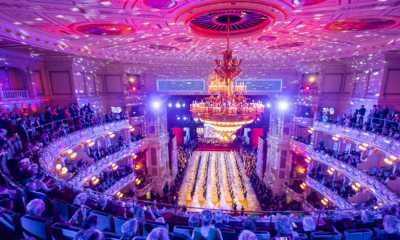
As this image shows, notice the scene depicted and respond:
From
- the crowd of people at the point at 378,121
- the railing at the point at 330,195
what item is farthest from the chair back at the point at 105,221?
the railing at the point at 330,195

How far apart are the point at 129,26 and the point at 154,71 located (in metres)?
10.2

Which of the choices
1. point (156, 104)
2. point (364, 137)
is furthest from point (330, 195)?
point (156, 104)

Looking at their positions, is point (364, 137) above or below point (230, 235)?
above

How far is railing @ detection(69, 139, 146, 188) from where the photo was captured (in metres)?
10.7

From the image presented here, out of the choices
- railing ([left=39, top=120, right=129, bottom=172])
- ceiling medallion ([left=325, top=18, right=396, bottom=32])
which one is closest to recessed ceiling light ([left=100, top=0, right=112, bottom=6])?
railing ([left=39, top=120, right=129, bottom=172])

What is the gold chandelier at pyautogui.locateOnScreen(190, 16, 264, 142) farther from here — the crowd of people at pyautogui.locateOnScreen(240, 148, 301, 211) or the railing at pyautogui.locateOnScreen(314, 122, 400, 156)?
the crowd of people at pyautogui.locateOnScreen(240, 148, 301, 211)

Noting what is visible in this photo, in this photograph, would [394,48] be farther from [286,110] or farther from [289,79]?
[286,110]

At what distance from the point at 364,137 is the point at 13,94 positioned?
1722 centimetres

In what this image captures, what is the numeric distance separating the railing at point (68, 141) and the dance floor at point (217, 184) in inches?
295

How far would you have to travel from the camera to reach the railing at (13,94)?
962 cm

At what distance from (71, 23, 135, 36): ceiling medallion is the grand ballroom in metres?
0.09

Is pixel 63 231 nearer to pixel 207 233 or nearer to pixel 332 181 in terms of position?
pixel 207 233

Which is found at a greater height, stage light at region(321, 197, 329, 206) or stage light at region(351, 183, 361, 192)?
stage light at region(351, 183, 361, 192)

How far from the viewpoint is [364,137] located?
10.7 m
